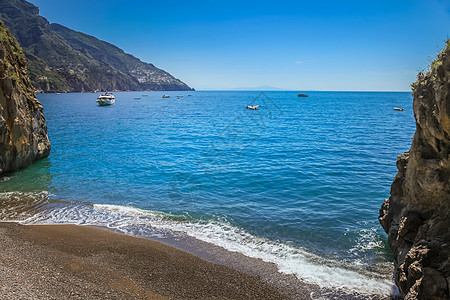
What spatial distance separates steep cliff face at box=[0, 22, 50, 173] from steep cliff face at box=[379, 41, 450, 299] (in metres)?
21.0

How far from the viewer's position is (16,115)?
1859 cm

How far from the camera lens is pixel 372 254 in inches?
405

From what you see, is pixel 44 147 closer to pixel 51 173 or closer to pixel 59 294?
pixel 51 173

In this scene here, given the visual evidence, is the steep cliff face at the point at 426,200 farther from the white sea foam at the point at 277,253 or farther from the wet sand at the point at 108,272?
the wet sand at the point at 108,272

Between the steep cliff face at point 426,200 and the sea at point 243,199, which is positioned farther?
the sea at point 243,199

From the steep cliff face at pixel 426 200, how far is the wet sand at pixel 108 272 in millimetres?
3378

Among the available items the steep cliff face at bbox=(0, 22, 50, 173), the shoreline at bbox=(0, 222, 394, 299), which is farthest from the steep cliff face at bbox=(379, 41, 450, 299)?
the steep cliff face at bbox=(0, 22, 50, 173)

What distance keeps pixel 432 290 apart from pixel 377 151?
2380cm

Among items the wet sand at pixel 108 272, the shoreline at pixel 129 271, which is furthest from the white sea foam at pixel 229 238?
the wet sand at pixel 108 272

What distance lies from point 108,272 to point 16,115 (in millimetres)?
15363

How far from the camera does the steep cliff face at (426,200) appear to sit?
6.38m

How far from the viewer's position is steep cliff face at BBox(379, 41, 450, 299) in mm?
6383

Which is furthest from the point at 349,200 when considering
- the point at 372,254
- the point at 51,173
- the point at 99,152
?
the point at 99,152

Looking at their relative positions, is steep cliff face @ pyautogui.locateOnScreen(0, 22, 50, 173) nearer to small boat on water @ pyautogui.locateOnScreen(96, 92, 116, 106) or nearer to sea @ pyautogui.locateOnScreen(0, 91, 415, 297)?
sea @ pyautogui.locateOnScreen(0, 91, 415, 297)
